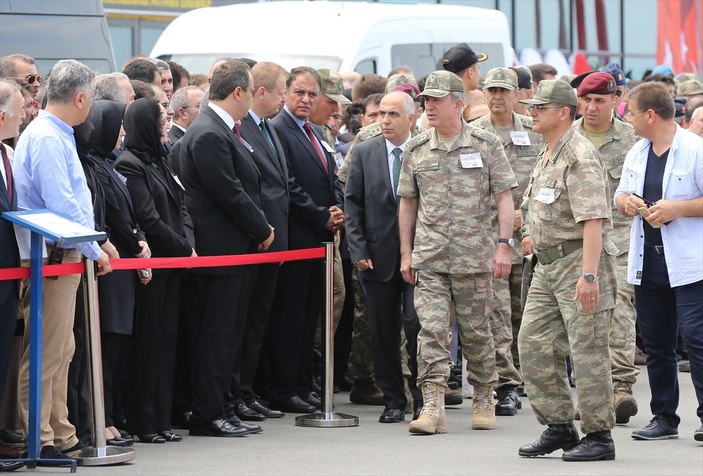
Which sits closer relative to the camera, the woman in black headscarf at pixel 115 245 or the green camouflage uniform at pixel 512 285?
the woman in black headscarf at pixel 115 245

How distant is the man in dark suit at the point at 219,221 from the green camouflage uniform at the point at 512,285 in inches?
76.3

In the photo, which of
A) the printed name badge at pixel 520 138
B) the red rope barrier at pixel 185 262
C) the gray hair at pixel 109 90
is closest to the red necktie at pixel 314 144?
the red rope barrier at pixel 185 262

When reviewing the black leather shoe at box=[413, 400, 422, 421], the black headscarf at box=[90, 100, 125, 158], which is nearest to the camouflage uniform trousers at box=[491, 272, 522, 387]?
the black leather shoe at box=[413, 400, 422, 421]

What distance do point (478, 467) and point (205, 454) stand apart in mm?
1636

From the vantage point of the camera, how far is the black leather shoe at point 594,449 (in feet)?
29.0

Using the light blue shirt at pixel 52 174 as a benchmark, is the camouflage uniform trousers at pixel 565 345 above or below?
below

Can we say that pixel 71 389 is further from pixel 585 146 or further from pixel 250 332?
pixel 585 146

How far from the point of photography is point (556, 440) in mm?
8977

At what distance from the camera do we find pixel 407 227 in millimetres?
10211

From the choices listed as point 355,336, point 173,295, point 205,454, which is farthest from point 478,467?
point 355,336

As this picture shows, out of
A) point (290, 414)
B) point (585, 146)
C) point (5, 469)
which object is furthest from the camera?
point (290, 414)

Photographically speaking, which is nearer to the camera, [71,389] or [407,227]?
[71,389]

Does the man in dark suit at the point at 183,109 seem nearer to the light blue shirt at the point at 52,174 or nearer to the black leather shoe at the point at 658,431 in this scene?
the light blue shirt at the point at 52,174

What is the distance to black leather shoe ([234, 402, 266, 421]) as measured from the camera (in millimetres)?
10570
